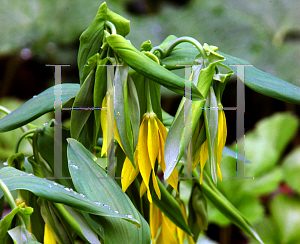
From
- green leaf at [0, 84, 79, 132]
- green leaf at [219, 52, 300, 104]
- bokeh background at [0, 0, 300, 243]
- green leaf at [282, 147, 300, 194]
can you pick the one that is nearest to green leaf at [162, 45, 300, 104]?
green leaf at [219, 52, 300, 104]

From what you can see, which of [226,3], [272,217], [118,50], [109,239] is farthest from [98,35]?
[226,3]

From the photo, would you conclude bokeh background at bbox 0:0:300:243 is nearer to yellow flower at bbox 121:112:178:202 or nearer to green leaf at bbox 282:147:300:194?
green leaf at bbox 282:147:300:194

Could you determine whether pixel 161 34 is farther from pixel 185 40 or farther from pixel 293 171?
pixel 185 40

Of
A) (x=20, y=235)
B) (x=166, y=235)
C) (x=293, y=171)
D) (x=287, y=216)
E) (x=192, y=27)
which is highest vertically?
(x=192, y=27)

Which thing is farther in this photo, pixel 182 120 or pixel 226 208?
pixel 226 208

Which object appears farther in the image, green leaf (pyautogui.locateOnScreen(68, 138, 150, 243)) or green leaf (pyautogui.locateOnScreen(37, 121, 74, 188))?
green leaf (pyautogui.locateOnScreen(37, 121, 74, 188))

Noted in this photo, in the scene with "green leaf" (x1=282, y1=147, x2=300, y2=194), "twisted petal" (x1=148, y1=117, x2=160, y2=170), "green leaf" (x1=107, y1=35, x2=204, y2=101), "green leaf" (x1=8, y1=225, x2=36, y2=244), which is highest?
"green leaf" (x1=107, y1=35, x2=204, y2=101)

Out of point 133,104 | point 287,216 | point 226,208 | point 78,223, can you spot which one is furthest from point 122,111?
point 287,216

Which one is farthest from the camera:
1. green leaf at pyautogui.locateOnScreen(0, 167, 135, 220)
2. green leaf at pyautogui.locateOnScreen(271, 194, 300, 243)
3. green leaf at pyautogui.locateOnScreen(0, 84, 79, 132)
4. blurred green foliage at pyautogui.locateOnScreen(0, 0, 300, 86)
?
blurred green foliage at pyautogui.locateOnScreen(0, 0, 300, 86)
